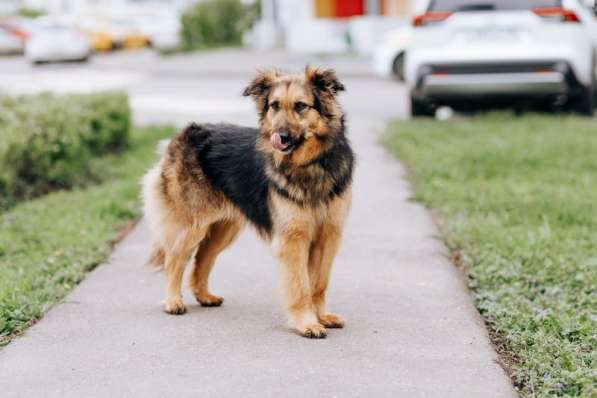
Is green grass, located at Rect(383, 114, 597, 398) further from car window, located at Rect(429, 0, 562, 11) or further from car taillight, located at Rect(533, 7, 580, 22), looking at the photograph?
car window, located at Rect(429, 0, 562, 11)

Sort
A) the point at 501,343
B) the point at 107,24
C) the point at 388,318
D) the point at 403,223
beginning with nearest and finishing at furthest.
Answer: the point at 501,343 < the point at 388,318 < the point at 403,223 < the point at 107,24

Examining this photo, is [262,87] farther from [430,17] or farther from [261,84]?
[430,17]

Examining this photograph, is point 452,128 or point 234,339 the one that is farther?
point 452,128

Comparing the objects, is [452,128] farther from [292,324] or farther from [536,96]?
[292,324]

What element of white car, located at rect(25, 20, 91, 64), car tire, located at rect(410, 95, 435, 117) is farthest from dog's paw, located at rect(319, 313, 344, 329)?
white car, located at rect(25, 20, 91, 64)

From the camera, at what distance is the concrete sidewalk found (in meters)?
4.91

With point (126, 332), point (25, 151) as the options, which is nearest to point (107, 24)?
point (25, 151)

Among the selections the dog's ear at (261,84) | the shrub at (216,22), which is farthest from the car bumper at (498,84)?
the shrub at (216,22)

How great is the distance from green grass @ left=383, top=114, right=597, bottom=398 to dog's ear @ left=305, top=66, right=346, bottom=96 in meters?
1.72

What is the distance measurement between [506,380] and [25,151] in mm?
6564

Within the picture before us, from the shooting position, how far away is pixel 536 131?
12891mm

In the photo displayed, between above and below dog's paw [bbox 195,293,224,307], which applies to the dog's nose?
above

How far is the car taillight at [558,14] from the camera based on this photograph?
43.5ft

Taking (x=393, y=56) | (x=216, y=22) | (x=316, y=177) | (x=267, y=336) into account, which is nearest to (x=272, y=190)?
(x=316, y=177)
